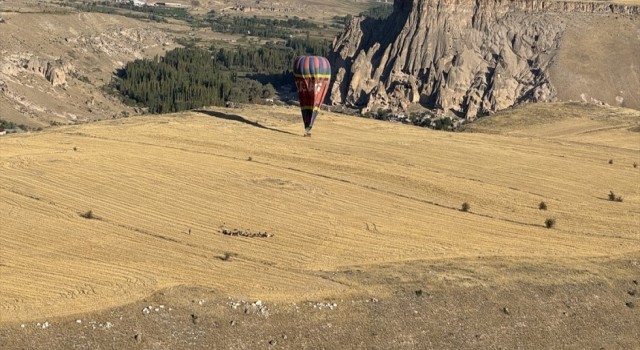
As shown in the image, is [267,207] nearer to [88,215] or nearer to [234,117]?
[88,215]

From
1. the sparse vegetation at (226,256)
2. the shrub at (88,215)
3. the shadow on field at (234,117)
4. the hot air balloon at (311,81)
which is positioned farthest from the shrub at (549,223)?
the shadow on field at (234,117)

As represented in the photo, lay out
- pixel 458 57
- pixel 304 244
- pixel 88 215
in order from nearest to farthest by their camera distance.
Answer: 1. pixel 304 244
2. pixel 88 215
3. pixel 458 57

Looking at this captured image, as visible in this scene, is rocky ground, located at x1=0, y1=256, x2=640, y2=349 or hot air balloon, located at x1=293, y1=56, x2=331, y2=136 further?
hot air balloon, located at x1=293, y1=56, x2=331, y2=136

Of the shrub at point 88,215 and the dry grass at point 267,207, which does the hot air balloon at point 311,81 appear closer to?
the dry grass at point 267,207

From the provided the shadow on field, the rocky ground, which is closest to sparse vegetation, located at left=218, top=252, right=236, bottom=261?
the rocky ground

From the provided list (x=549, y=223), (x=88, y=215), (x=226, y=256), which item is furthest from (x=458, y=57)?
(x=226, y=256)

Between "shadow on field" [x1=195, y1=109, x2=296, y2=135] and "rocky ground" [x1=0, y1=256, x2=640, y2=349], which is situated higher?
"rocky ground" [x1=0, y1=256, x2=640, y2=349]

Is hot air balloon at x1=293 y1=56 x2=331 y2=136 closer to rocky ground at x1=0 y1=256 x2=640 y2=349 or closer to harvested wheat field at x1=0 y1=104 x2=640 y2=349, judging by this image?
harvested wheat field at x1=0 y1=104 x2=640 y2=349
